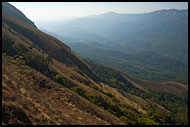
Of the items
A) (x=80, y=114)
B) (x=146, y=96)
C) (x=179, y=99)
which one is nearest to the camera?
(x=80, y=114)

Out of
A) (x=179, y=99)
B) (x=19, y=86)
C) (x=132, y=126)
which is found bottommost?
(x=179, y=99)

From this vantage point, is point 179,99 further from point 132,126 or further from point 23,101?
Result: point 23,101

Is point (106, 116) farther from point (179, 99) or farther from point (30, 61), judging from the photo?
point (179, 99)

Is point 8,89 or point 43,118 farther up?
point 8,89

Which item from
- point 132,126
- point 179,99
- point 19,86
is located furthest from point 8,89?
point 179,99

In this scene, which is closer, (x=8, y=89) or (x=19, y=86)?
(x=8, y=89)

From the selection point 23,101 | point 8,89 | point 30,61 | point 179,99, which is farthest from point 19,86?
point 179,99

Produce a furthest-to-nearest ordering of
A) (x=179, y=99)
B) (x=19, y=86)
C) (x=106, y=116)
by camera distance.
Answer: (x=179, y=99)
(x=106, y=116)
(x=19, y=86)

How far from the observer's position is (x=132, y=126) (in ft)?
74.0

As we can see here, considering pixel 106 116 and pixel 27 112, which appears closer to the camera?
pixel 27 112

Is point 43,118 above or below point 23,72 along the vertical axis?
below

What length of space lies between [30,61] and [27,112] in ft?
60.1

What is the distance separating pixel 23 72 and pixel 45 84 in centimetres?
354

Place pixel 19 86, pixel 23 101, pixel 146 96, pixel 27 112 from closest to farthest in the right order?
pixel 27 112, pixel 23 101, pixel 19 86, pixel 146 96
